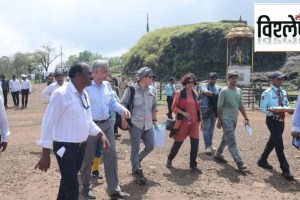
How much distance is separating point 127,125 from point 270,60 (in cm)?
3374

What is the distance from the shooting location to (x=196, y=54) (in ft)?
132

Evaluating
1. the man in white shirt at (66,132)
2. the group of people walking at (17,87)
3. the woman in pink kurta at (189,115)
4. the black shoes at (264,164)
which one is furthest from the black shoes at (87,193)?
the group of people walking at (17,87)

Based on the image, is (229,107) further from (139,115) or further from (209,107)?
(139,115)

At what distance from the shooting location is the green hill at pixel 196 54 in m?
37.4

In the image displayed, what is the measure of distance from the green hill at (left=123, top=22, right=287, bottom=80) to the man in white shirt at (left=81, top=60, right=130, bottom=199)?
33.1 metres

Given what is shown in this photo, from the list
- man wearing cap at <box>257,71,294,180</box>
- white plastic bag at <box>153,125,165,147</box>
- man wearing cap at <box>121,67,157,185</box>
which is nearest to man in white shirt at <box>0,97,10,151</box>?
man wearing cap at <box>121,67,157,185</box>

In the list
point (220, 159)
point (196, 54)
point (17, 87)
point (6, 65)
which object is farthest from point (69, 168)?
point (6, 65)

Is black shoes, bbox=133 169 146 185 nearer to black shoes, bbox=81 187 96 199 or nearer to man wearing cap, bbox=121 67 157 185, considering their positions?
man wearing cap, bbox=121 67 157 185

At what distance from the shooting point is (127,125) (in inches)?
227

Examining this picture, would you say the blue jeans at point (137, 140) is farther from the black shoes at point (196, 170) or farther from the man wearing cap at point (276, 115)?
the man wearing cap at point (276, 115)

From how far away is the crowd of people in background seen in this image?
12.9 feet

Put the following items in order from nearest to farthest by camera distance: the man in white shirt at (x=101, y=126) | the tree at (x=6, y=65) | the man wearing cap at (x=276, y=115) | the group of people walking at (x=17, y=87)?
the man in white shirt at (x=101, y=126)
the man wearing cap at (x=276, y=115)
the group of people walking at (x=17, y=87)
the tree at (x=6, y=65)

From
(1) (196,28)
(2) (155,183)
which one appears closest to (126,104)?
(2) (155,183)

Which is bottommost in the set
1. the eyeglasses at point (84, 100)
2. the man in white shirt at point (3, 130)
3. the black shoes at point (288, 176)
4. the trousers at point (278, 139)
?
the black shoes at point (288, 176)
